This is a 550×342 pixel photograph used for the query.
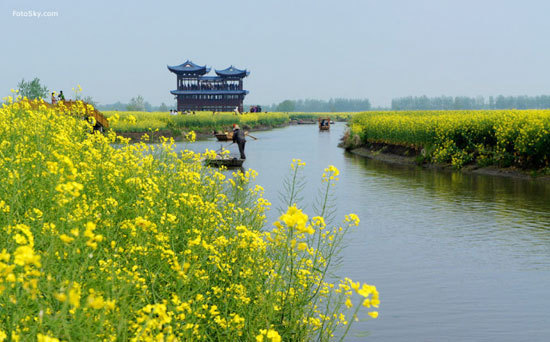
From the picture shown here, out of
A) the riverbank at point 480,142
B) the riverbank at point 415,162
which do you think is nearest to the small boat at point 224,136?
the riverbank at point 415,162

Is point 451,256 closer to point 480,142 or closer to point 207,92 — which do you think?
point 480,142

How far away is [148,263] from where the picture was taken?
6.11 m

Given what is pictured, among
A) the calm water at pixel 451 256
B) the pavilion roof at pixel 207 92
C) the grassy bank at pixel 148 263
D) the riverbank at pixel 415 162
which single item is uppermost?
the pavilion roof at pixel 207 92

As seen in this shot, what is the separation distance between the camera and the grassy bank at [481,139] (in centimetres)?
2345

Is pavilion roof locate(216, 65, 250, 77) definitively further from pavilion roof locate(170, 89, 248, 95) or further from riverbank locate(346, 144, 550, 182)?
riverbank locate(346, 144, 550, 182)

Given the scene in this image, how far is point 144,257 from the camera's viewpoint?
20.0 ft

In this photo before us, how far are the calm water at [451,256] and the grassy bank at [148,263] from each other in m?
1.11

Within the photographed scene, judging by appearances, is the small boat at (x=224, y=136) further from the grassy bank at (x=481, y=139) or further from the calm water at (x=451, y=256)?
the calm water at (x=451, y=256)

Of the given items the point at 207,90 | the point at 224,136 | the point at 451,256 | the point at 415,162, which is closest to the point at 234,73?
the point at 207,90

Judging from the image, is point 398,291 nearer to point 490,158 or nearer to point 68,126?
point 68,126

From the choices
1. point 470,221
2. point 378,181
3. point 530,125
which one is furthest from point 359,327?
point 530,125

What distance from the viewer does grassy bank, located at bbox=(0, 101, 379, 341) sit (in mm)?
4114

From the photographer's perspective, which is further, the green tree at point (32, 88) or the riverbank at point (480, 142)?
the green tree at point (32, 88)

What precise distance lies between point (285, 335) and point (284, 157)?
29534 millimetres
